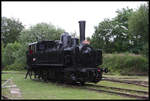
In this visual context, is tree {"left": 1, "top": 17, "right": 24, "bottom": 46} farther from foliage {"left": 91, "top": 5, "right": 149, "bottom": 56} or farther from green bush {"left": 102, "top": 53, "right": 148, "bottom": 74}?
green bush {"left": 102, "top": 53, "right": 148, "bottom": 74}

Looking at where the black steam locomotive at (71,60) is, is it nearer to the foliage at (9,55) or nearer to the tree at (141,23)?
the tree at (141,23)

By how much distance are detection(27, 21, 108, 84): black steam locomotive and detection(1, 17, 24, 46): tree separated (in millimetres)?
48256

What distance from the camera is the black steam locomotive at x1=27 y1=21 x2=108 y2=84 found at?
666 inches

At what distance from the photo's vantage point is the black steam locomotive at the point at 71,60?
1691 centimetres

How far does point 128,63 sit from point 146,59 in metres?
2.10

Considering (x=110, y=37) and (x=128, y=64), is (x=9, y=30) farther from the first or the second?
(x=128, y=64)

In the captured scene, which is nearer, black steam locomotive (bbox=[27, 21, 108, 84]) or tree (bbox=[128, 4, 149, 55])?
black steam locomotive (bbox=[27, 21, 108, 84])

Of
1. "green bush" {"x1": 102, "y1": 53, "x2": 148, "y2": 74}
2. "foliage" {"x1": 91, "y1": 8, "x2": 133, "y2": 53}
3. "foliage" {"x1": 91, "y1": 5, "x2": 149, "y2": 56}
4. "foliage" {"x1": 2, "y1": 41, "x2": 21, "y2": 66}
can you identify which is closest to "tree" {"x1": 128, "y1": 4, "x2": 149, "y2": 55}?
"green bush" {"x1": 102, "y1": 53, "x2": 148, "y2": 74}

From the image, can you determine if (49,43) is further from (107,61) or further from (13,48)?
(13,48)

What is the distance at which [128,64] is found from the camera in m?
32.4

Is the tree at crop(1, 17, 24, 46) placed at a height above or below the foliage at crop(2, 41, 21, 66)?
above

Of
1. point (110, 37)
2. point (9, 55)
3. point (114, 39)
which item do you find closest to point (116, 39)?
point (114, 39)

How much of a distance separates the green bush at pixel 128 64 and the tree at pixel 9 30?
1559 inches

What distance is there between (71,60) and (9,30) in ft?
176
